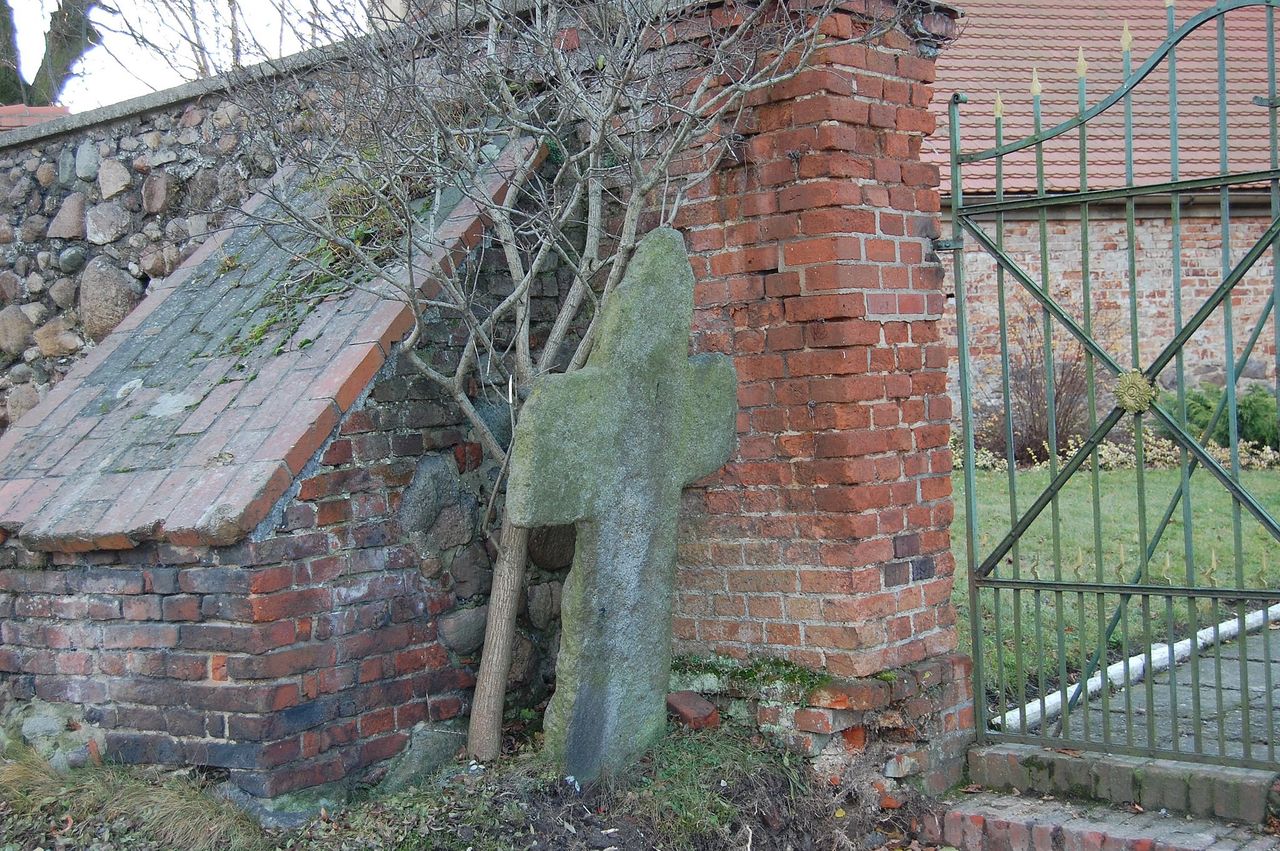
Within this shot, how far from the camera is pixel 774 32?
12.9ft

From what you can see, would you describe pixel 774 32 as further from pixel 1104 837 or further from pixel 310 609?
pixel 1104 837

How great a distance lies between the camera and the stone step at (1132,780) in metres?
3.55

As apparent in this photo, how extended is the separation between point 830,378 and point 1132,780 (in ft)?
5.18

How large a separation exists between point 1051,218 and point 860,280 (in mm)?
9533

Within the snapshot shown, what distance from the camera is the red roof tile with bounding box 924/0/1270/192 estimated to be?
12.2m

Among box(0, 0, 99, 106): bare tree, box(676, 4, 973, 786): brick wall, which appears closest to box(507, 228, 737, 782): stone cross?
box(676, 4, 973, 786): brick wall

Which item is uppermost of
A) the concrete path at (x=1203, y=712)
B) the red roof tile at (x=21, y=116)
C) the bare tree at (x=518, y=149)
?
the red roof tile at (x=21, y=116)

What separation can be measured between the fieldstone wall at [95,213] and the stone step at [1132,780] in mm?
3938

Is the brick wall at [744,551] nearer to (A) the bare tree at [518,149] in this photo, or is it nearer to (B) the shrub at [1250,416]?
(A) the bare tree at [518,149]

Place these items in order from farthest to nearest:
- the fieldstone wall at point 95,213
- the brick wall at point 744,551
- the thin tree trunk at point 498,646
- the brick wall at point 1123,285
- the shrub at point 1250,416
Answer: the brick wall at point 1123,285 < the shrub at point 1250,416 < the fieldstone wall at point 95,213 < the thin tree trunk at point 498,646 < the brick wall at point 744,551

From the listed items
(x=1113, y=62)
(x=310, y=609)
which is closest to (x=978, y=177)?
(x=1113, y=62)

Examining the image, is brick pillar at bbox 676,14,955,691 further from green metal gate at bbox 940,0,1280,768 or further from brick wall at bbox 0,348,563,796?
brick wall at bbox 0,348,563,796

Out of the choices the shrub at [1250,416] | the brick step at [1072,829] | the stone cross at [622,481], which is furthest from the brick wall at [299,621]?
the shrub at [1250,416]

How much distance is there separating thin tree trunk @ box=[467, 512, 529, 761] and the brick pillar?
65 centimetres
